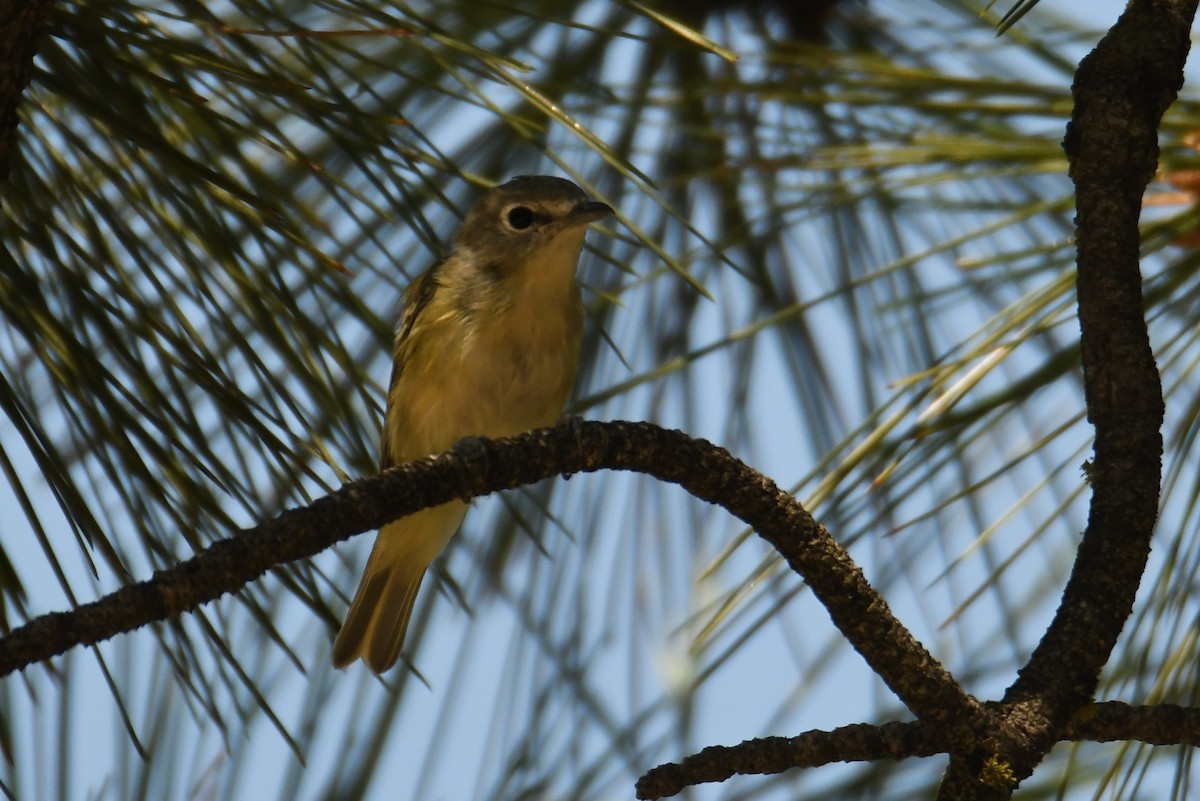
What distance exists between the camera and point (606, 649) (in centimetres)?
323

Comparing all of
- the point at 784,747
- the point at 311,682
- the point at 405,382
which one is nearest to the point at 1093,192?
the point at 784,747

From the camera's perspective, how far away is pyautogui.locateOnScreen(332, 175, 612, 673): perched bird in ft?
9.69

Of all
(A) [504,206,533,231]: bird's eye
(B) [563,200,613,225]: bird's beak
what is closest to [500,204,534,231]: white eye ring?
(A) [504,206,533,231]: bird's eye

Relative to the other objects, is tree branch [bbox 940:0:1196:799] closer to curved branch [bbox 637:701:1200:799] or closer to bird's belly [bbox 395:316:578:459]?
curved branch [bbox 637:701:1200:799]

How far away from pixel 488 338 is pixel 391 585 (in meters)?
0.67

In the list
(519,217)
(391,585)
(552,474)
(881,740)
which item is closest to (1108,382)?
(881,740)

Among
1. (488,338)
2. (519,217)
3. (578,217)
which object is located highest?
(519,217)

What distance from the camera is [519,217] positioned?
3.11m

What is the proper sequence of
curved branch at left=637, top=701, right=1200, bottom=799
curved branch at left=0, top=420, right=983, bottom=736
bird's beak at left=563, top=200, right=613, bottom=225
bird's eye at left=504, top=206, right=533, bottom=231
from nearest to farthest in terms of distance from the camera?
curved branch at left=0, top=420, right=983, bottom=736
curved branch at left=637, top=701, right=1200, bottom=799
bird's beak at left=563, top=200, right=613, bottom=225
bird's eye at left=504, top=206, right=533, bottom=231

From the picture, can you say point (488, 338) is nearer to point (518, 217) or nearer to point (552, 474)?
point (518, 217)

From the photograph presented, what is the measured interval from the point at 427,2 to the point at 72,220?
143 cm

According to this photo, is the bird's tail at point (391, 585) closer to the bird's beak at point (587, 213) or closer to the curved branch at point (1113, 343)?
the bird's beak at point (587, 213)

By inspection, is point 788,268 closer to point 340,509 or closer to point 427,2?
point 427,2

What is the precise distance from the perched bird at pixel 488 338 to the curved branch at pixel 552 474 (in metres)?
1.30
